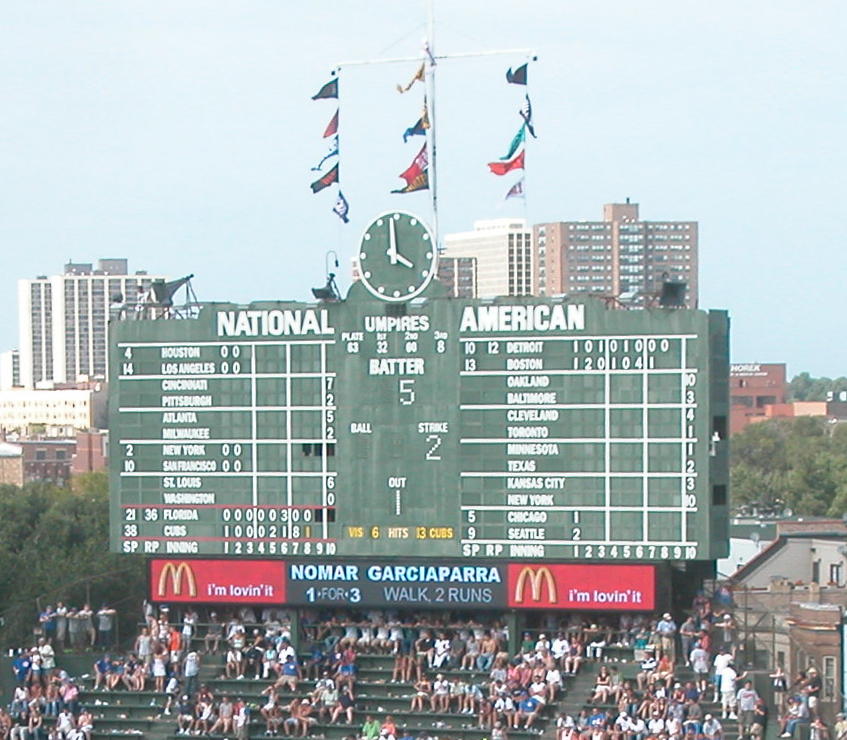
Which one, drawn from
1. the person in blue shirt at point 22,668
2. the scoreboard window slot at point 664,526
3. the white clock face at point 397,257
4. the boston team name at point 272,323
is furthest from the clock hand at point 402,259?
the person in blue shirt at point 22,668

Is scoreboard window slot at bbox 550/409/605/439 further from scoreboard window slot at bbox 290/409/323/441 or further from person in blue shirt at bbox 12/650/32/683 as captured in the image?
person in blue shirt at bbox 12/650/32/683

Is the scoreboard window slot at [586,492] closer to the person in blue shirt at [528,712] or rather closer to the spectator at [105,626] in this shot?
the person in blue shirt at [528,712]

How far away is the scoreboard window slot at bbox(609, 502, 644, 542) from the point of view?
35.3 meters

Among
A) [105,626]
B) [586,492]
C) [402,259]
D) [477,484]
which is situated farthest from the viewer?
[105,626]

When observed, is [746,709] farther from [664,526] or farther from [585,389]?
[585,389]

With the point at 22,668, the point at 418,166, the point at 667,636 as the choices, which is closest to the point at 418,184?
the point at 418,166

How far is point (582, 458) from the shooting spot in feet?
117

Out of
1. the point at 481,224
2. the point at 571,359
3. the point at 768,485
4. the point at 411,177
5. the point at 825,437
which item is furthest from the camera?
the point at 481,224

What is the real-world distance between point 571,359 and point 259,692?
8524 mm

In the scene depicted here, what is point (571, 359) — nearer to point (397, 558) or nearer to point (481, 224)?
point (397, 558)

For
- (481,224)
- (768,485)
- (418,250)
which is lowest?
(768,485)

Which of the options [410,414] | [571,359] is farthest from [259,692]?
[571,359]

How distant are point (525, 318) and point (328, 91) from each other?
6565 mm

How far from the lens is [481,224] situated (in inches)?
7328
